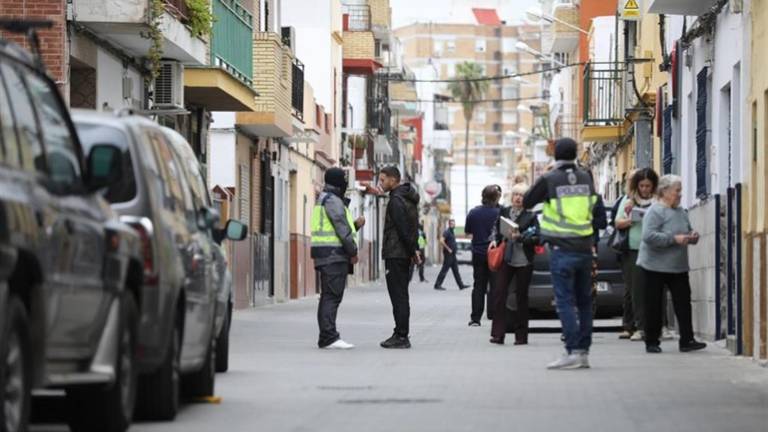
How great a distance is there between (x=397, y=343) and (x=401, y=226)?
3.99 feet

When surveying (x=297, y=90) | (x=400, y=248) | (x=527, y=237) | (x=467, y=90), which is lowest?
(x=400, y=248)

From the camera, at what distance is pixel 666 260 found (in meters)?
19.9

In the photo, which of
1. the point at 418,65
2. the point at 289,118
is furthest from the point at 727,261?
the point at 418,65

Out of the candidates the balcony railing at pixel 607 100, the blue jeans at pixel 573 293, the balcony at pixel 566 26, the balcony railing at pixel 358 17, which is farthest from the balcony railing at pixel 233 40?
the balcony railing at pixel 358 17

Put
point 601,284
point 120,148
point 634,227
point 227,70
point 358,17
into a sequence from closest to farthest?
point 120,148 → point 634,227 → point 601,284 → point 227,70 → point 358,17

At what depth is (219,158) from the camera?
37.0 meters

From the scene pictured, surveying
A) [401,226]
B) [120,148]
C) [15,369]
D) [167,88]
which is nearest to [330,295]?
[401,226]

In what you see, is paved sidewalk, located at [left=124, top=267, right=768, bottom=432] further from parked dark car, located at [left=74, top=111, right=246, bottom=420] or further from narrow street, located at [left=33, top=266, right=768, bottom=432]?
parked dark car, located at [left=74, top=111, right=246, bottom=420]

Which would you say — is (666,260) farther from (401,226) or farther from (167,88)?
(167,88)

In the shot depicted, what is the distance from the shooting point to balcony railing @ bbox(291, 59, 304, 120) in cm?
4259

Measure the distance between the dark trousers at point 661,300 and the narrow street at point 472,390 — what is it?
0.35m

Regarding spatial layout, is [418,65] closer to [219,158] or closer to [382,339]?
[219,158]

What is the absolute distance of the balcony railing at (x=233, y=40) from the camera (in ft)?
103

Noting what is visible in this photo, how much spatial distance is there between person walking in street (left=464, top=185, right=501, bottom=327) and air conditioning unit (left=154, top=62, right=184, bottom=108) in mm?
4382
